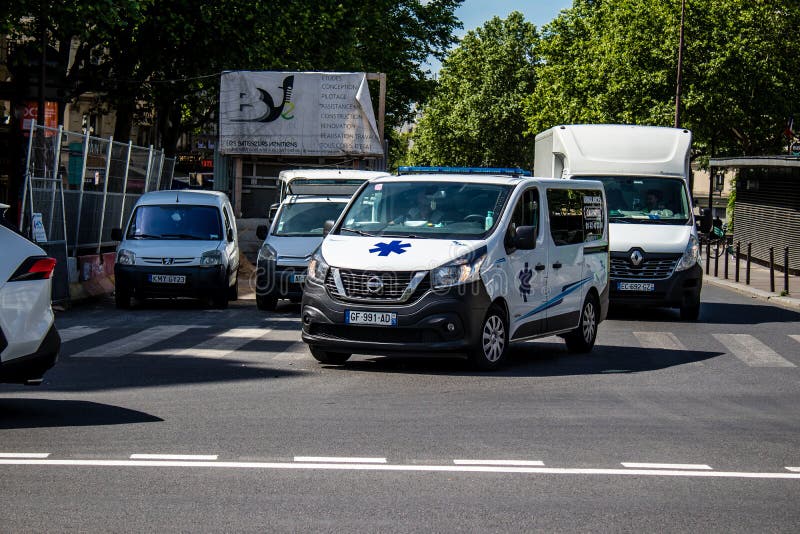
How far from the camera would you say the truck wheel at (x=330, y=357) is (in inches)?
503

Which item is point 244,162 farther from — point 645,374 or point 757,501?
point 757,501

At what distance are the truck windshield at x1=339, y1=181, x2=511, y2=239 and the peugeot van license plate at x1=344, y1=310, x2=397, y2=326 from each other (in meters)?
1.00

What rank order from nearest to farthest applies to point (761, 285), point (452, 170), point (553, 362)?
1. point (553, 362)
2. point (452, 170)
3. point (761, 285)

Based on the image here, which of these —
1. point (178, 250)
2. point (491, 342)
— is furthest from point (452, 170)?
point (178, 250)

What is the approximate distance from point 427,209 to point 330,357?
5.87 feet

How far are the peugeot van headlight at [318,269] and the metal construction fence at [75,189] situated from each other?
7753 mm

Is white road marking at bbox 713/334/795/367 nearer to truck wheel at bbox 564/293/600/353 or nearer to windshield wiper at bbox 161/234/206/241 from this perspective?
truck wheel at bbox 564/293/600/353

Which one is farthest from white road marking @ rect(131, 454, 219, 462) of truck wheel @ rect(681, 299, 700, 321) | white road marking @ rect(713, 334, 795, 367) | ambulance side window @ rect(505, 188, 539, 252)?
truck wheel @ rect(681, 299, 700, 321)

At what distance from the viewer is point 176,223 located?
21.5 m

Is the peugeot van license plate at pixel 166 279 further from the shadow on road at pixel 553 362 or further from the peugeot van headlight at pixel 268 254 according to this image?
the shadow on road at pixel 553 362

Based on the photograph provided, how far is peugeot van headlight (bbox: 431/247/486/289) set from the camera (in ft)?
38.9

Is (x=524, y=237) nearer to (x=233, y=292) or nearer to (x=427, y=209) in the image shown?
(x=427, y=209)

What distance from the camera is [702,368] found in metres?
13.5

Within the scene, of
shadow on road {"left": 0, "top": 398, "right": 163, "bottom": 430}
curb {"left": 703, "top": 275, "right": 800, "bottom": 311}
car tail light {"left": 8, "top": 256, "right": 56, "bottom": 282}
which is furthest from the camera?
curb {"left": 703, "top": 275, "right": 800, "bottom": 311}
